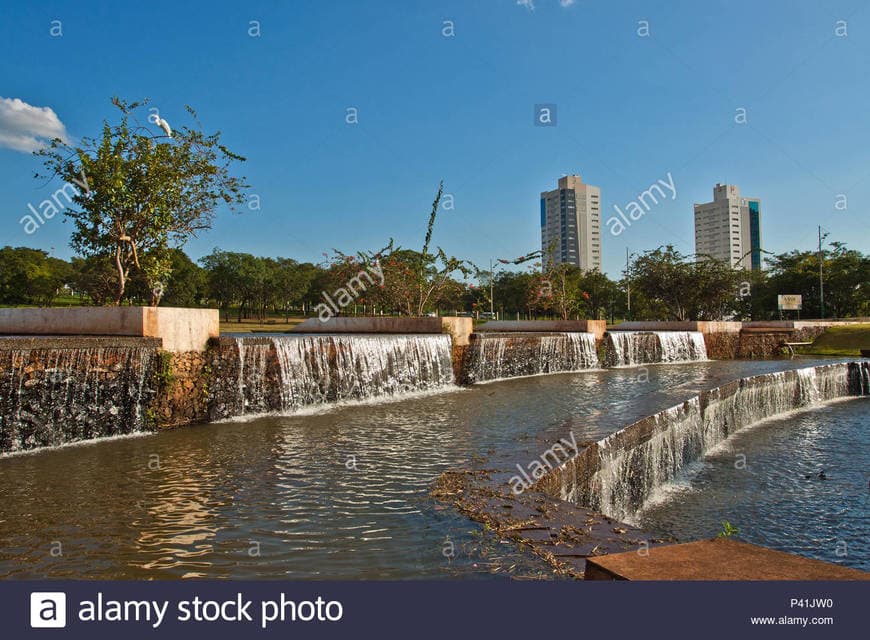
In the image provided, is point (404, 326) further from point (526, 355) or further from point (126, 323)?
point (126, 323)

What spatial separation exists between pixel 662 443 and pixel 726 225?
375ft

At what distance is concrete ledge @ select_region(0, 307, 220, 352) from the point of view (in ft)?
35.9

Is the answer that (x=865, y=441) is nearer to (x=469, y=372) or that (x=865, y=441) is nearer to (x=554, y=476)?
(x=554, y=476)

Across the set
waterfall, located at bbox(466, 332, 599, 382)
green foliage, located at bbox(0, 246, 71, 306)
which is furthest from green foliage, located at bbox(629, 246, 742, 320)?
green foliage, located at bbox(0, 246, 71, 306)

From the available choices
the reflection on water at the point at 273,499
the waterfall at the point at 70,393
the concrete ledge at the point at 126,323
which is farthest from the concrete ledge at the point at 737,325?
the waterfall at the point at 70,393

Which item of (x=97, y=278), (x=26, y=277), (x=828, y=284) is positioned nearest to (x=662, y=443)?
(x=97, y=278)

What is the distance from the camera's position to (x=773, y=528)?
6535mm

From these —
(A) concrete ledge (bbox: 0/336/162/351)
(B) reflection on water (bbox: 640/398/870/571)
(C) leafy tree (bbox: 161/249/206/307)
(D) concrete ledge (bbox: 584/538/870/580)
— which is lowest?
(B) reflection on water (bbox: 640/398/870/571)

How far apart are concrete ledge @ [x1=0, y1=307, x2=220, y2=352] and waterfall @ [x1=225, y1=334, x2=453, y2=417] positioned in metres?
0.83

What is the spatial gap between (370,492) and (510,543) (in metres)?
2.04

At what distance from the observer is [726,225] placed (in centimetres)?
10956

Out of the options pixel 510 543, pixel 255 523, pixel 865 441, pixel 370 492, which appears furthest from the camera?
pixel 865 441

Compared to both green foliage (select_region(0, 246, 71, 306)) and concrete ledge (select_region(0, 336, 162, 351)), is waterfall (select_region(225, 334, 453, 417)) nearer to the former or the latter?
concrete ledge (select_region(0, 336, 162, 351))

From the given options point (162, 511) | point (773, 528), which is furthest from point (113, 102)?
point (773, 528)
